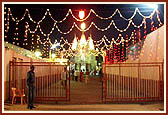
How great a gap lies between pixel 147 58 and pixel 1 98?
9312mm

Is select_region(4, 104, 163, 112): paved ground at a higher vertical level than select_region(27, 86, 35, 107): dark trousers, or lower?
lower

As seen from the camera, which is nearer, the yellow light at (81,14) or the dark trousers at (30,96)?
the dark trousers at (30,96)

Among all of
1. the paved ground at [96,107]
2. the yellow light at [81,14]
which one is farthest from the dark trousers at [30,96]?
the yellow light at [81,14]

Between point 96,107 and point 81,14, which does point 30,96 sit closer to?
point 96,107

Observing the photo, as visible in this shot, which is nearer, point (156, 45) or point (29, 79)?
point (29, 79)

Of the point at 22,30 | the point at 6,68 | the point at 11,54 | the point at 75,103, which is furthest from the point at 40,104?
the point at 22,30

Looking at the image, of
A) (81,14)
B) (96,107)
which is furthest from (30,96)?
(81,14)

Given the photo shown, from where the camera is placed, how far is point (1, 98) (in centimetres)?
816

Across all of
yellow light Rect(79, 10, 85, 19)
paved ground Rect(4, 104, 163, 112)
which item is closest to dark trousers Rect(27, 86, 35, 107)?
paved ground Rect(4, 104, 163, 112)

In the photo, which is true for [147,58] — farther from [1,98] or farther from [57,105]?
[1,98]

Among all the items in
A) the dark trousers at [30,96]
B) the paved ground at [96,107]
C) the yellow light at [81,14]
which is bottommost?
the paved ground at [96,107]

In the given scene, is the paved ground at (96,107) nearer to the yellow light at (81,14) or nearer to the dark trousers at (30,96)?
the dark trousers at (30,96)

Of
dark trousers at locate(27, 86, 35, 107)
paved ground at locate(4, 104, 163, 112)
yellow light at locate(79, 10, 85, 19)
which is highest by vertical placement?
yellow light at locate(79, 10, 85, 19)

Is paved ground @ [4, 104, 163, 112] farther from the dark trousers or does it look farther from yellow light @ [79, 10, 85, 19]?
yellow light @ [79, 10, 85, 19]
